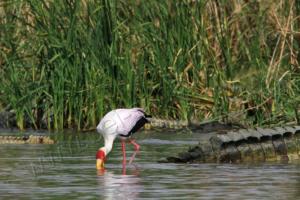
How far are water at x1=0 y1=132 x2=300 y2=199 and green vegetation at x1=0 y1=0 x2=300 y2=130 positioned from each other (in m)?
1.92

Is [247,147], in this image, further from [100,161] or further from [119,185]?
[119,185]

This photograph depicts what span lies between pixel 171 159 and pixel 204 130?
3710mm

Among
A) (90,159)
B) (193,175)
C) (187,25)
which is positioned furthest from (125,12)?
(193,175)

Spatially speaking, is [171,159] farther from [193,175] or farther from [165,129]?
[165,129]

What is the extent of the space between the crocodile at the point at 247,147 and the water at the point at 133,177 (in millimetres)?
190

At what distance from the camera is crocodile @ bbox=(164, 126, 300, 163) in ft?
36.9

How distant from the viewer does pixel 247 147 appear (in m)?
11.6

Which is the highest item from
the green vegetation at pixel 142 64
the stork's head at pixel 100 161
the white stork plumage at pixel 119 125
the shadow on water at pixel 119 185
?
the green vegetation at pixel 142 64

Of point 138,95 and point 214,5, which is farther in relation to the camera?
point 214,5

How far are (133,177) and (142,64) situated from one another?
529 centimetres

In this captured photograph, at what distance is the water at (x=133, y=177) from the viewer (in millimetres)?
8750

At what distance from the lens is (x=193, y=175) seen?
33.4 feet

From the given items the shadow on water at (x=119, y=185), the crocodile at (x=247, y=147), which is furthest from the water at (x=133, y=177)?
the crocodile at (x=247, y=147)

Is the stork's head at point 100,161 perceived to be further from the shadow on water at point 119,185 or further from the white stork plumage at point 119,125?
the white stork plumage at point 119,125
